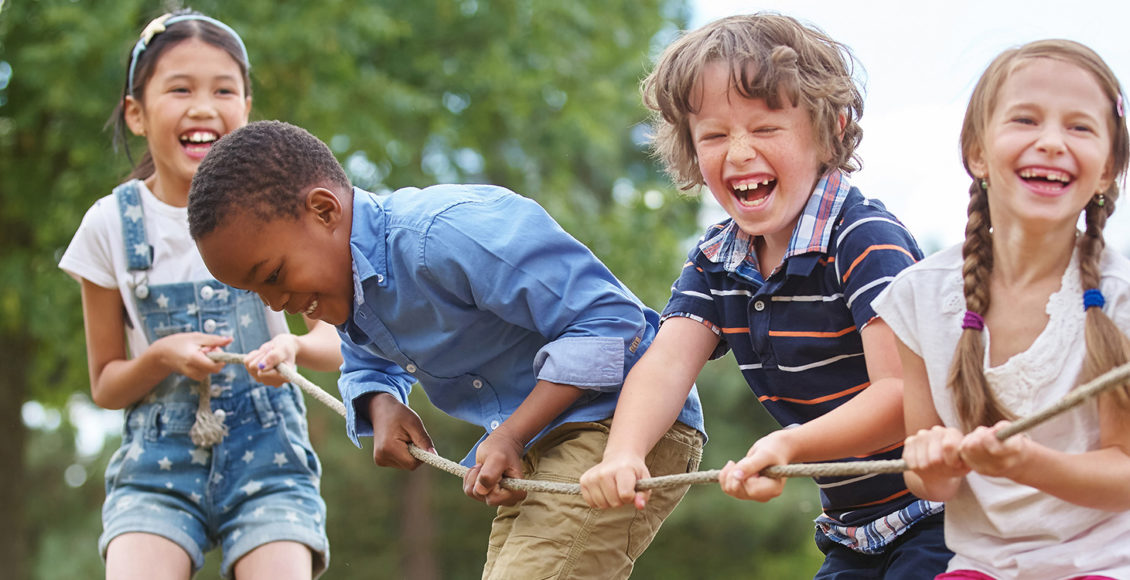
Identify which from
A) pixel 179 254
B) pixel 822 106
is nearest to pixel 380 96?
pixel 179 254

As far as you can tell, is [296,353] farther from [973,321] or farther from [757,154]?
[973,321]

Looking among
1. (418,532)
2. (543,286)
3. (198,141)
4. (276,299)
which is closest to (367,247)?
(276,299)

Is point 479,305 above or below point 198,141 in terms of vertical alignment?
below

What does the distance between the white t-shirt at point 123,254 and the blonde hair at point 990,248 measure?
2226mm

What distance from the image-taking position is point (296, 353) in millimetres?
3533

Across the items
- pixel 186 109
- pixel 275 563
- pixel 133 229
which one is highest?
pixel 186 109

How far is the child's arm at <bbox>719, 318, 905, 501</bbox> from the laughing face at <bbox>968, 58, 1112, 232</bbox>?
0.38 metres

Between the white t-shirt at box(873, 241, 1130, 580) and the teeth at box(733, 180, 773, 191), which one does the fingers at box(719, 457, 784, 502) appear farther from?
the teeth at box(733, 180, 773, 191)

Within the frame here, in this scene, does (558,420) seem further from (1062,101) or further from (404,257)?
(1062,101)

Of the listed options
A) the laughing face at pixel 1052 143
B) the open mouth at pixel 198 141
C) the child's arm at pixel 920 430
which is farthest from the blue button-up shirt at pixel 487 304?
the open mouth at pixel 198 141

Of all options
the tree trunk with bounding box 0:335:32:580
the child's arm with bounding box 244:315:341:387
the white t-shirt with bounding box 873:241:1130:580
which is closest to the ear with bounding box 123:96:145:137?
the child's arm with bounding box 244:315:341:387

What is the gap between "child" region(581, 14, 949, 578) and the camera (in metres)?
2.49

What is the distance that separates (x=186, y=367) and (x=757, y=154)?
1785 millimetres

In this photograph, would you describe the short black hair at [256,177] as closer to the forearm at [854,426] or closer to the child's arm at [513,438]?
the child's arm at [513,438]
